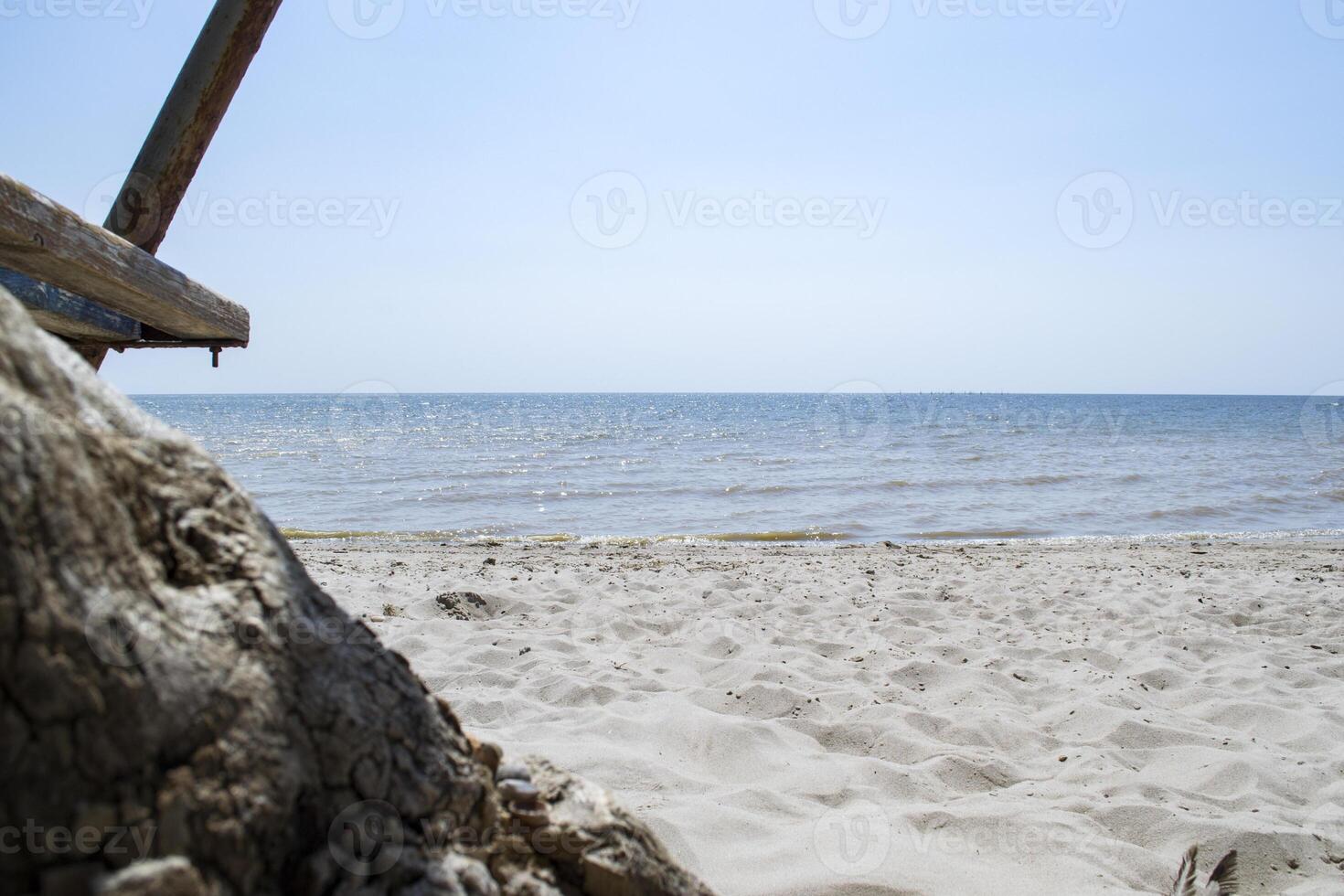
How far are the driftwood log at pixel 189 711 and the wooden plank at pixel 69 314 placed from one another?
5.35 feet

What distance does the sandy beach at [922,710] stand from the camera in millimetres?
2695

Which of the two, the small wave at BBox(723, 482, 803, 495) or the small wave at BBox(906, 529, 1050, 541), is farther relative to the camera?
the small wave at BBox(723, 482, 803, 495)

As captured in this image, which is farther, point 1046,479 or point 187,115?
point 1046,479

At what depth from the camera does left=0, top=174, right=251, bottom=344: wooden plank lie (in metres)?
2.10

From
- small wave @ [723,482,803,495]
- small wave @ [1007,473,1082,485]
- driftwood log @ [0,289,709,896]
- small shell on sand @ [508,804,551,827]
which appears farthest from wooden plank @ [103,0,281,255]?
Answer: small wave @ [1007,473,1082,485]

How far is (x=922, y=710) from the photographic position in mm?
3861

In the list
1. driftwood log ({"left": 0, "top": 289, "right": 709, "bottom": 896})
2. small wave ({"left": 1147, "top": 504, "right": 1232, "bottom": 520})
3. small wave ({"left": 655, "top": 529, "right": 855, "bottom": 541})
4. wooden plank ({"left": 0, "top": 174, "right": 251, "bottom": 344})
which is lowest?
small wave ({"left": 655, "top": 529, "right": 855, "bottom": 541})

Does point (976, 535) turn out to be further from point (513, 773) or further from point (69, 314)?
point (513, 773)

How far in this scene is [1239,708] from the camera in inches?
151

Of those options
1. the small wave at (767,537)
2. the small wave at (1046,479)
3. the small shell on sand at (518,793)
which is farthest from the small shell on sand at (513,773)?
the small wave at (1046,479)

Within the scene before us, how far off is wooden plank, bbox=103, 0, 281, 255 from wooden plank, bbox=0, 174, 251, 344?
21.1 inches

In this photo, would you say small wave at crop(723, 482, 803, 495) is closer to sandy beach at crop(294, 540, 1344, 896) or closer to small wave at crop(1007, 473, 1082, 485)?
small wave at crop(1007, 473, 1082, 485)

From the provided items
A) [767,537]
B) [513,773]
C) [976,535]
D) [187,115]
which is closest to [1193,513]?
[976,535]

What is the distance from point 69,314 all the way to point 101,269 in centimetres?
51
